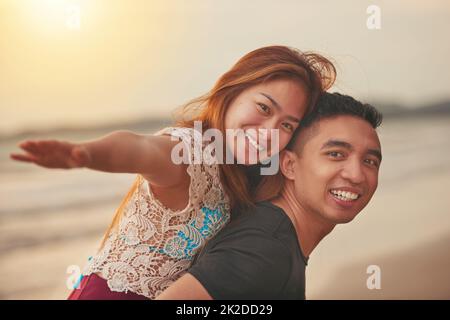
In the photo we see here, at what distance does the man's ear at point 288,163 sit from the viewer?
2.48m

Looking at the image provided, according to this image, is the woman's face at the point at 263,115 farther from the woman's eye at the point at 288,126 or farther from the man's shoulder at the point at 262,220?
the man's shoulder at the point at 262,220

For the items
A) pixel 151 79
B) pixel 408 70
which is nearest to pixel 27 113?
pixel 151 79

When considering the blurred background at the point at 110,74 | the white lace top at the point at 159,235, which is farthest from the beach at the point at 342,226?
the white lace top at the point at 159,235

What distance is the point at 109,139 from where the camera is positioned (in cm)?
201

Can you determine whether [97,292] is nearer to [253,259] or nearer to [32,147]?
[253,259]

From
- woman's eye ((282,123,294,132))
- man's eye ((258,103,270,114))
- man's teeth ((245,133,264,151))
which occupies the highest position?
man's eye ((258,103,270,114))

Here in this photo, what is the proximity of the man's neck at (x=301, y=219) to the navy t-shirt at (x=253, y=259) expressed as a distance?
1.1 inches

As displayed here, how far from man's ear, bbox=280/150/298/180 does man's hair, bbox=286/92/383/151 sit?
0.08 feet

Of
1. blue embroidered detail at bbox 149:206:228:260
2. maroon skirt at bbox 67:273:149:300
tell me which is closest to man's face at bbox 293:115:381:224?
blue embroidered detail at bbox 149:206:228:260

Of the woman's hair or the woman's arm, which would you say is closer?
the woman's arm

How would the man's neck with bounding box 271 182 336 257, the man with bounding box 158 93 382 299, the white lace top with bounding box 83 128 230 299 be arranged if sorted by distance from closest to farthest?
the white lace top with bounding box 83 128 230 299
the man with bounding box 158 93 382 299
the man's neck with bounding box 271 182 336 257

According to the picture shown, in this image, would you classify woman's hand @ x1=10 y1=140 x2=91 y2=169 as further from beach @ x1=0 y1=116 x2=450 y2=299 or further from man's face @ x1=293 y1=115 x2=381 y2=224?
man's face @ x1=293 y1=115 x2=381 y2=224

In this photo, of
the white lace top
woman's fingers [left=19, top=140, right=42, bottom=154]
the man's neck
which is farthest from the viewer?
the man's neck

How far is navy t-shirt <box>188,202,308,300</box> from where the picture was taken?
2338 mm
